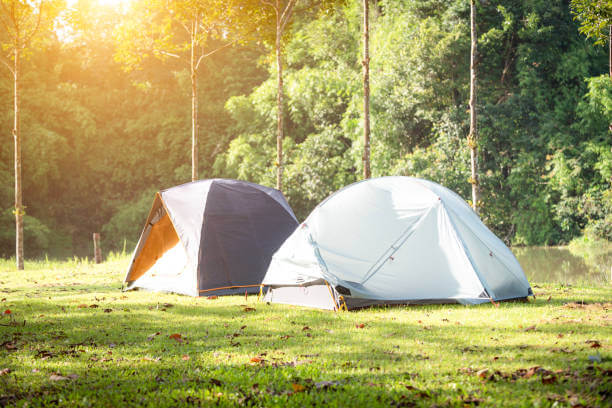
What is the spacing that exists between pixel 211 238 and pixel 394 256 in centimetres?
329

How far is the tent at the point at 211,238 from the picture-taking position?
9.87 metres

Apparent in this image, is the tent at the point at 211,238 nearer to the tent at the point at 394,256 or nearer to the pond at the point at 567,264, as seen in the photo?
the tent at the point at 394,256

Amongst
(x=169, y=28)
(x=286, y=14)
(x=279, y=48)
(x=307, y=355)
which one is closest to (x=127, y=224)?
(x=169, y=28)

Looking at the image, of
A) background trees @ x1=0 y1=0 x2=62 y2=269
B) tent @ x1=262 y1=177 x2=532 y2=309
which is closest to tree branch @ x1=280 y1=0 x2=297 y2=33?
background trees @ x1=0 y1=0 x2=62 y2=269

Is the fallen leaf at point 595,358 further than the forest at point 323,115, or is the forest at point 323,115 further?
the forest at point 323,115

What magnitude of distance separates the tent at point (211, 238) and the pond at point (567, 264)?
599 centimetres

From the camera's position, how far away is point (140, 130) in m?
34.7

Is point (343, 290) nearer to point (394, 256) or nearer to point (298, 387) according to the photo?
point (394, 256)

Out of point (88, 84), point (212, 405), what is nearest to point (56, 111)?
point (88, 84)

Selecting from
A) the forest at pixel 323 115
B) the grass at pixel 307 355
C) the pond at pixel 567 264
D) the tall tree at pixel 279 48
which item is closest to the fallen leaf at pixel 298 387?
the grass at pixel 307 355

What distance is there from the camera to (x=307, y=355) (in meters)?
5.25

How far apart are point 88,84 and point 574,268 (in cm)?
2850

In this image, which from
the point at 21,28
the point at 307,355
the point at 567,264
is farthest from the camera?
the point at 567,264

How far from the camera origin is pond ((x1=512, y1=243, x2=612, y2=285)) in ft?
47.2
